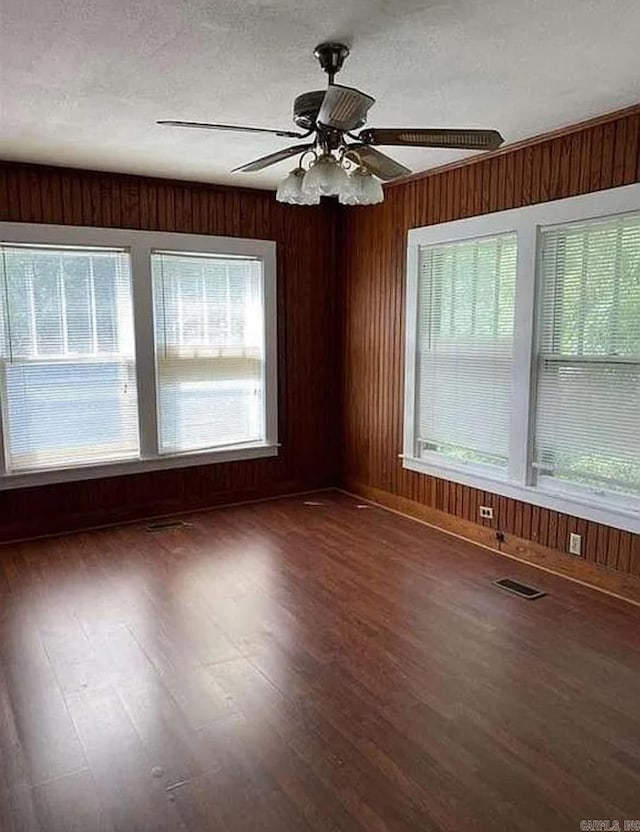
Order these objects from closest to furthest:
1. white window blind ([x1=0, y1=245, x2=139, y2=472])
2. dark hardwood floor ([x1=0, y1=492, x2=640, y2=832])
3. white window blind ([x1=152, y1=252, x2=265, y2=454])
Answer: dark hardwood floor ([x1=0, y1=492, x2=640, y2=832]), white window blind ([x1=0, y1=245, x2=139, y2=472]), white window blind ([x1=152, y1=252, x2=265, y2=454])

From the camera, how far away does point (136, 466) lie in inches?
190

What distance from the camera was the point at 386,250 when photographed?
5016mm

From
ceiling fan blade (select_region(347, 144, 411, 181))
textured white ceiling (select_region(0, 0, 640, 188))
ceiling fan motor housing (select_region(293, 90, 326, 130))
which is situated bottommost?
ceiling fan blade (select_region(347, 144, 411, 181))

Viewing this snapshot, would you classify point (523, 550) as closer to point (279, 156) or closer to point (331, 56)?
point (279, 156)

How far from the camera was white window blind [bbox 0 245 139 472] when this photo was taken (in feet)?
14.0

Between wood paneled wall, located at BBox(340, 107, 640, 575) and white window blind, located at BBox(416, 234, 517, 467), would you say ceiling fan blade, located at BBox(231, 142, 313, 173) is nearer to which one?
wood paneled wall, located at BBox(340, 107, 640, 575)

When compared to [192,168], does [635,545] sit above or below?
below

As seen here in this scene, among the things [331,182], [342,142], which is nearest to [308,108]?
[342,142]

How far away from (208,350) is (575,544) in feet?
10.1

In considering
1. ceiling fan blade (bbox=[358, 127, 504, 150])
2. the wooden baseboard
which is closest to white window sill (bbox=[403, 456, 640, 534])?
the wooden baseboard

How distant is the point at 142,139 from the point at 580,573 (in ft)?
12.1

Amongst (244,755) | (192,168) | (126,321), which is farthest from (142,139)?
(244,755)

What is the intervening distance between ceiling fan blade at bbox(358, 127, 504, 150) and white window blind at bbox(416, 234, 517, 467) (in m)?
1.64

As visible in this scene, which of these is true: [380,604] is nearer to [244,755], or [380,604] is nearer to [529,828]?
[244,755]
